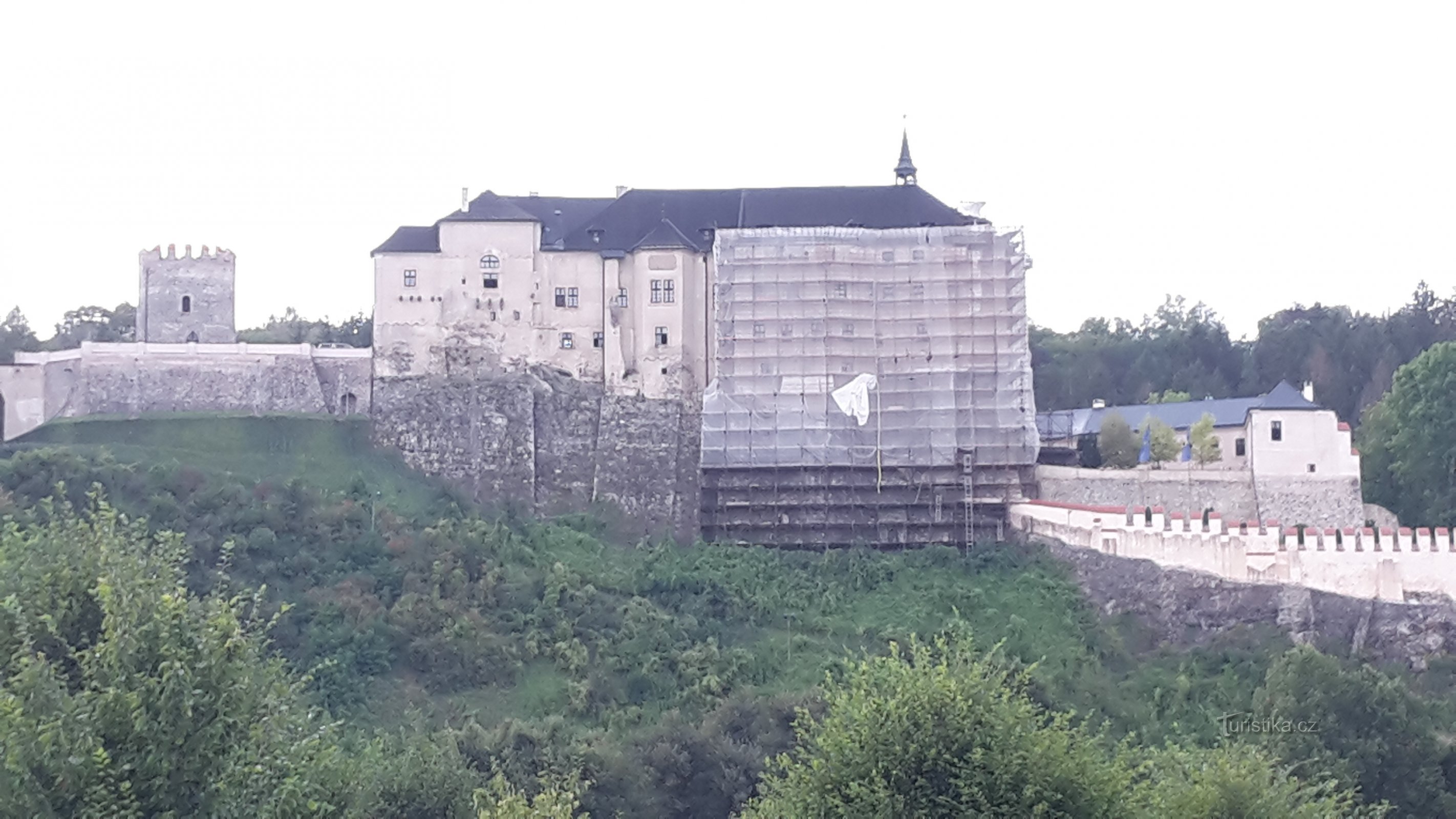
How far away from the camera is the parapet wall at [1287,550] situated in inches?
2142

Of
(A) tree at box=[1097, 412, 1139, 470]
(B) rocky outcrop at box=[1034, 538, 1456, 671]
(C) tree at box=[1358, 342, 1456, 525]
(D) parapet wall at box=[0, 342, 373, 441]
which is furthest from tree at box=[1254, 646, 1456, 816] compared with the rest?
(D) parapet wall at box=[0, 342, 373, 441]

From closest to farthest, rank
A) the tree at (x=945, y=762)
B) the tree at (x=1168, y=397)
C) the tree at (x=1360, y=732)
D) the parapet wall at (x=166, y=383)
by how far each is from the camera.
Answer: the tree at (x=945, y=762) < the tree at (x=1360, y=732) < the parapet wall at (x=166, y=383) < the tree at (x=1168, y=397)

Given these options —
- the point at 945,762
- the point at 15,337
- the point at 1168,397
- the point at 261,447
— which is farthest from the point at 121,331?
the point at 945,762

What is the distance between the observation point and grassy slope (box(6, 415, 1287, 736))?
51.4 metres

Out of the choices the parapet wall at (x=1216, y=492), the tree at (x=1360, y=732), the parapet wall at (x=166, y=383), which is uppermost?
the parapet wall at (x=166, y=383)

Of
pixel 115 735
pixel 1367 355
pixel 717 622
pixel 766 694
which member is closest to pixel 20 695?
pixel 115 735

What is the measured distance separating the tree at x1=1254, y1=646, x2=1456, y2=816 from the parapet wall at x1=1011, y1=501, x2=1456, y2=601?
6522mm

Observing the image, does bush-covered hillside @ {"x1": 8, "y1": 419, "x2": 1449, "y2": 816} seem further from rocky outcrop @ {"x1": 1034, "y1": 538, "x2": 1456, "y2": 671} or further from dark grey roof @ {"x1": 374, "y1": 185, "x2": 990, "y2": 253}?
dark grey roof @ {"x1": 374, "y1": 185, "x2": 990, "y2": 253}

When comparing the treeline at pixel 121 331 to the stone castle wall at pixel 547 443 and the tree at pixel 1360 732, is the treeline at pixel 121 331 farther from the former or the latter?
the tree at pixel 1360 732

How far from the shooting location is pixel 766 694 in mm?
51000

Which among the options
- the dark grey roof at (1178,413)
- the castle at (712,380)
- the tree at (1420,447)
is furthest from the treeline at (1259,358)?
the castle at (712,380)

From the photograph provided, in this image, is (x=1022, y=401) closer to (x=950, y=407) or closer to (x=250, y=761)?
(x=950, y=407)

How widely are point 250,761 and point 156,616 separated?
6.93 ft

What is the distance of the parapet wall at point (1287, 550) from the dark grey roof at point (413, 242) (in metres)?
20.5
